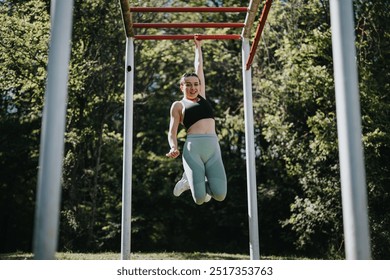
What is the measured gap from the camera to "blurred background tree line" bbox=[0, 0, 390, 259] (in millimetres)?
7867

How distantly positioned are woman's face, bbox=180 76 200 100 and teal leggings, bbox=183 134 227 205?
42cm

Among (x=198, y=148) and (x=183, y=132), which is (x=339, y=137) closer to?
(x=198, y=148)

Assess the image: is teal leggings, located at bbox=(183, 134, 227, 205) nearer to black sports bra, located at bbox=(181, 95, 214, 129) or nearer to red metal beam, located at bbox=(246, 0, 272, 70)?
black sports bra, located at bbox=(181, 95, 214, 129)

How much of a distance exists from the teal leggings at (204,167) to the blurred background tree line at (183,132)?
4256mm

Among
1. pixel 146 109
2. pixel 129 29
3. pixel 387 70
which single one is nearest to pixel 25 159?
pixel 146 109

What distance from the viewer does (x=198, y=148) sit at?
12.8ft

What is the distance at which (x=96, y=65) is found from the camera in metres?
9.87

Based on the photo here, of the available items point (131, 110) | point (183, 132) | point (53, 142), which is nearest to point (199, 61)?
point (131, 110)

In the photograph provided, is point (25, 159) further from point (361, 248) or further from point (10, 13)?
point (361, 248)

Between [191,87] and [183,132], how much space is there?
255 inches

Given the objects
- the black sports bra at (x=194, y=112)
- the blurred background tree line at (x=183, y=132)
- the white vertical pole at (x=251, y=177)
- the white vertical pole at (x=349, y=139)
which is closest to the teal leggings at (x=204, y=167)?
the black sports bra at (x=194, y=112)

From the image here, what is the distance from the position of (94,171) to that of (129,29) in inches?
253

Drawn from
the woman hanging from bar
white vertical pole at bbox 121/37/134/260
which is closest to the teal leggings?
the woman hanging from bar

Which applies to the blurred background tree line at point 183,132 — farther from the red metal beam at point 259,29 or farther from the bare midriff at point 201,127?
the bare midriff at point 201,127
